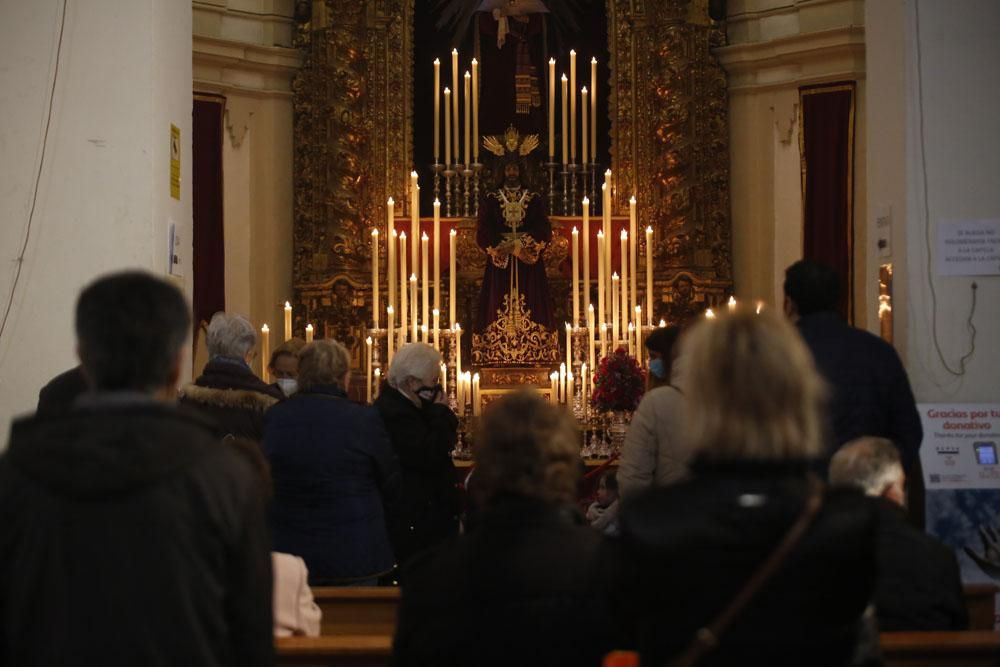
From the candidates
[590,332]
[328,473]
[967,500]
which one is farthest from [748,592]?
[590,332]

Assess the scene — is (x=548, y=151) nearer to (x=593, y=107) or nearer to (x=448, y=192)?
(x=593, y=107)

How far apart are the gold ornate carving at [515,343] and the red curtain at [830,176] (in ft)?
6.29

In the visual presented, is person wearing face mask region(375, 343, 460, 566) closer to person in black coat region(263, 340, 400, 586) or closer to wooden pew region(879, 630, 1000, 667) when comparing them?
person in black coat region(263, 340, 400, 586)

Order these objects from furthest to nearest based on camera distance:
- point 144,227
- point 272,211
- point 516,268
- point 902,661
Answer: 1. point 272,211
2. point 516,268
3. point 144,227
4. point 902,661

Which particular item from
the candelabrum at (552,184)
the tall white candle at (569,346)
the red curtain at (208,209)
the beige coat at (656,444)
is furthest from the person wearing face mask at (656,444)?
the candelabrum at (552,184)

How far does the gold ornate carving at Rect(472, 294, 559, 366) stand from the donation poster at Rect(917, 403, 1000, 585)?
14.4 ft

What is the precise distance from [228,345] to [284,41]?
21.7 ft

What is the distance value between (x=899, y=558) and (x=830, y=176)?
7033 millimetres

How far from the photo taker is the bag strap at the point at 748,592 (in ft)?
7.79

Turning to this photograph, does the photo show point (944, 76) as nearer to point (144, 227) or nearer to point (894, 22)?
point (894, 22)

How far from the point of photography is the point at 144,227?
6094 millimetres

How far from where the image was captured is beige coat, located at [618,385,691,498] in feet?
15.2

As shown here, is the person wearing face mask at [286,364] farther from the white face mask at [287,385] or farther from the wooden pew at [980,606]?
the wooden pew at [980,606]

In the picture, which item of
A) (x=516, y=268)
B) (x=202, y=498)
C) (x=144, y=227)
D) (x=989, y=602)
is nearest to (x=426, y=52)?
(x=516, y=268)
